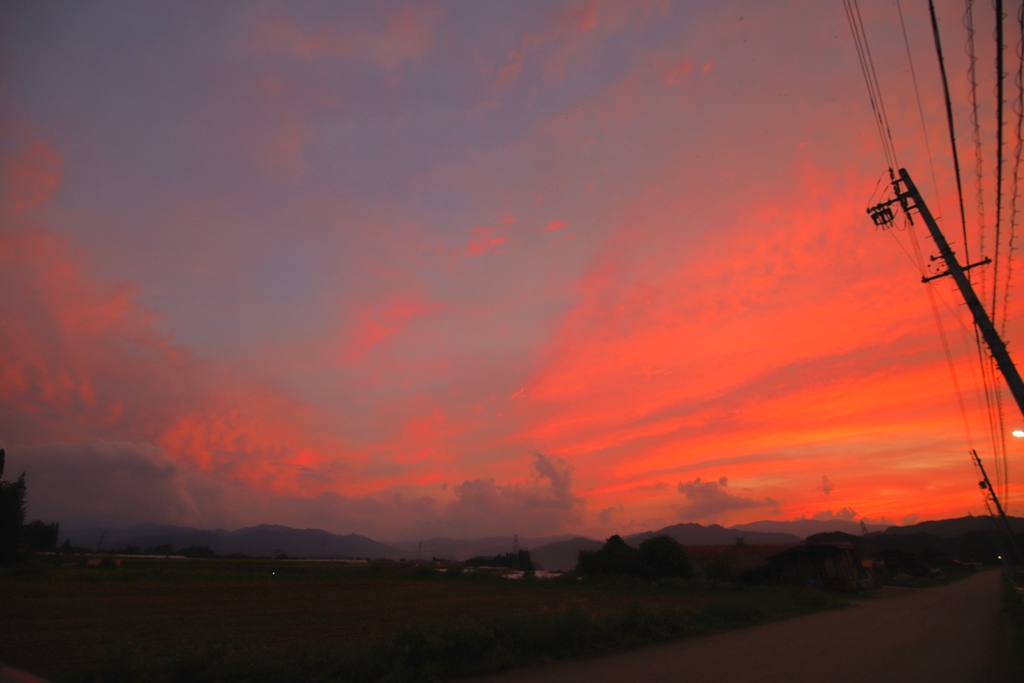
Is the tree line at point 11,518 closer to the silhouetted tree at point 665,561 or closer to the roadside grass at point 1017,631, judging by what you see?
the silhouetted tree at point 665,561

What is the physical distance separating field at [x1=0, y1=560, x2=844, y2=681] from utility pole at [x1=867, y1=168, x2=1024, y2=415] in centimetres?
1221

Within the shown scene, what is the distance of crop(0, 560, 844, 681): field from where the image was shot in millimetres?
9719

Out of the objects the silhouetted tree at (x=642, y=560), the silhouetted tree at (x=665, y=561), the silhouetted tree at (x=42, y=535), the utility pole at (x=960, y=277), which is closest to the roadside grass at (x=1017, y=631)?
the utility pole at (x=960, y=277)

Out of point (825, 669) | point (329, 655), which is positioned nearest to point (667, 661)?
point (825, 669)

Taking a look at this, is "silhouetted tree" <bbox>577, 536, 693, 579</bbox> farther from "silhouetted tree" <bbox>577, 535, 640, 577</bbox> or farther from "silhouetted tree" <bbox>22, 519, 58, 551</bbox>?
"silhouetted tree" <bbox>22, 519, 58, 551</bbox>

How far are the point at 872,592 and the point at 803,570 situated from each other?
9094 mm

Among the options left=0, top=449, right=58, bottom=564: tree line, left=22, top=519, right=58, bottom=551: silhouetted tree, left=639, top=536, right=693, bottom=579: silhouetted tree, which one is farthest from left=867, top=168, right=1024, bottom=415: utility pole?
left=22, top=519, right=58, bottom=551: silhouetted tree

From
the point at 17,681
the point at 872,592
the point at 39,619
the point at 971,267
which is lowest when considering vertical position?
the point at 872,592

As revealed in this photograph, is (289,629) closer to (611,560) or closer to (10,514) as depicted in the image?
(611,560)

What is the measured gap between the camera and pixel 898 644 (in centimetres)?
1457

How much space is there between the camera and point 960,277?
11984mm

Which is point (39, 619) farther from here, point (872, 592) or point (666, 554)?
point (872, 592)

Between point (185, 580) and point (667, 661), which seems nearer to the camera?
point (667, 661)

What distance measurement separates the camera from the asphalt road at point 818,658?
33.6 feet
